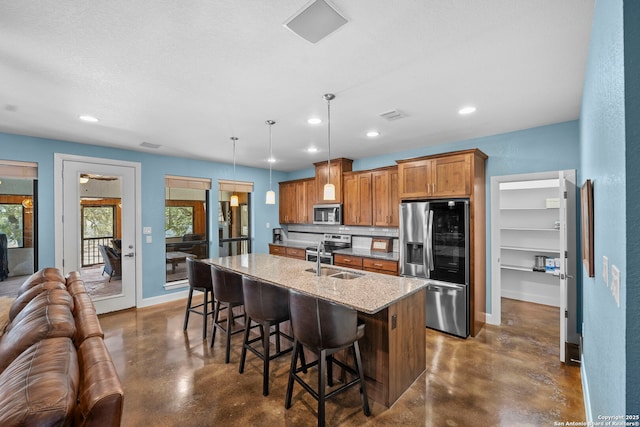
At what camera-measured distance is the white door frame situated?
390cm

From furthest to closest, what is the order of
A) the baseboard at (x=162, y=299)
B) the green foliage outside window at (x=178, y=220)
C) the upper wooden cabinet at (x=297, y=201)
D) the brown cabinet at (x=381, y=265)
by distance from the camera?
1. the upper wooden cabinet at (x=297, y=201)
2. the green foliage outside window at (x=178, y=220)
3. the baseboard at (x=162, y=299)
4. the brown cabinet at (x=381, y=265)

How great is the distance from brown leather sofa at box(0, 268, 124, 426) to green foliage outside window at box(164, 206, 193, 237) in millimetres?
3262

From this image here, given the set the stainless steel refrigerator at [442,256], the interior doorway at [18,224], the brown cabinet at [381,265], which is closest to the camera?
the stainless steel refrigerator at [442,256]

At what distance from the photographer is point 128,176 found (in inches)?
178

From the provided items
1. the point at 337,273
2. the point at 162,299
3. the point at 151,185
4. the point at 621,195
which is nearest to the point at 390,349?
the point at 337,273

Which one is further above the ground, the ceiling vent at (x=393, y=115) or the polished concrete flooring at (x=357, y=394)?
the ceiling vent at (x=393, y=115)

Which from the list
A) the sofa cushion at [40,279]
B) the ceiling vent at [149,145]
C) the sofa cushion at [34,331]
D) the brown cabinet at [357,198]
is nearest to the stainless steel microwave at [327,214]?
the brown cabinet at [357,198]

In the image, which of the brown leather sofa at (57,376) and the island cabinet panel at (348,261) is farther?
the island cabinet panel at (348,261)

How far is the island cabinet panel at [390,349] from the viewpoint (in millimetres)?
2170

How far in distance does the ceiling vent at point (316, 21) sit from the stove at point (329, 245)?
3804 millimetres

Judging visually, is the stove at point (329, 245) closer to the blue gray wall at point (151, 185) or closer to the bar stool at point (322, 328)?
the blue gray wall at point (151, 185)

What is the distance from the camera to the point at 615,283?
104cm

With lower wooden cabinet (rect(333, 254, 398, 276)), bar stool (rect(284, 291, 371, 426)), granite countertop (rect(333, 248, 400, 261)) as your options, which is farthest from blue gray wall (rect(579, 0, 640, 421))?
granite countertop (rect(333, 248, 400, 261))

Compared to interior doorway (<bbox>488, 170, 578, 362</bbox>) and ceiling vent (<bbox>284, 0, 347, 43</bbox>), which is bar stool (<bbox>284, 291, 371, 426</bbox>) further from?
interior doorway (<bbox>488, 170, 578, 362</bbox>)
